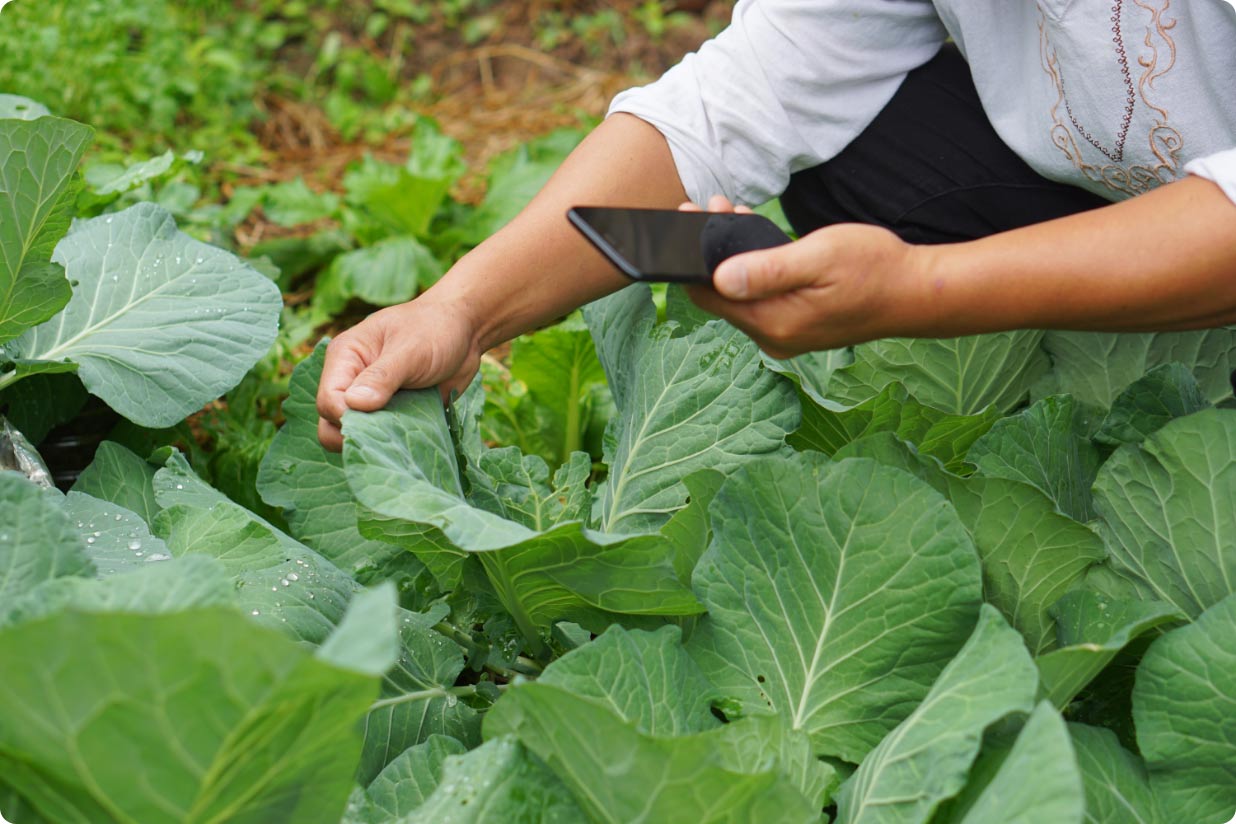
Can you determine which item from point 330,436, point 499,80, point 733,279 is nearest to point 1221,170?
point 733,279

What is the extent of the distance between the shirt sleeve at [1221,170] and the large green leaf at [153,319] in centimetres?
114

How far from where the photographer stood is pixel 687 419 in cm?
146

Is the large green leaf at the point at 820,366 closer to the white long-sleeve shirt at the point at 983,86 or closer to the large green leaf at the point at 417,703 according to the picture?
the white long-sleeve shirt at the point at 983,86

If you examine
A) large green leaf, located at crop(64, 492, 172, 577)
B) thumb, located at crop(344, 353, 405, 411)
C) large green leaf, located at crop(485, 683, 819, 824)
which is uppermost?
thumb, located at crop(344, 353, 405, 411)

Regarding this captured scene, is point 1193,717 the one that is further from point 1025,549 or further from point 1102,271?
point 1102,271

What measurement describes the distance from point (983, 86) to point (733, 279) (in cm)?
72

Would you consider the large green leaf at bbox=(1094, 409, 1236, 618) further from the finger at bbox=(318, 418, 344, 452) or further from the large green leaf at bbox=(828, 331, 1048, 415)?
the finger at bbox=(318, 418, 344, 452)

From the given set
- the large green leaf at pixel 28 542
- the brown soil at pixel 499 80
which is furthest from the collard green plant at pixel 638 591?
the brown soil at pixel 499 80

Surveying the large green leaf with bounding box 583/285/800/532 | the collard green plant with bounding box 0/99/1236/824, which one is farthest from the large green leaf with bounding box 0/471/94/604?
the large green leaf with bounding box 583/285/800/532

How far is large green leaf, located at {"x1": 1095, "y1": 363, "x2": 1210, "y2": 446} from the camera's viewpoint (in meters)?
1.41

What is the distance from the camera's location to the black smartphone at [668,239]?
3.73 ft

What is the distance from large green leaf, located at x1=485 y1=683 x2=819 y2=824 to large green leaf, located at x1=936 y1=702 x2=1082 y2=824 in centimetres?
15

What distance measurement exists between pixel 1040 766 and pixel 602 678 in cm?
40

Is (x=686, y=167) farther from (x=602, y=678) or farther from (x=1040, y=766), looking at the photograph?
(x=1040, y=766)
